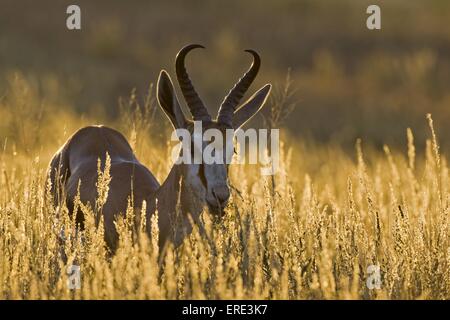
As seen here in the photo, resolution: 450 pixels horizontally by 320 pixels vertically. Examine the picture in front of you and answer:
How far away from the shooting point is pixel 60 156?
1083 cm

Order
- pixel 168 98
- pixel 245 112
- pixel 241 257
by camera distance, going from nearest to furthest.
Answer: pixel 241 257
pixel 168 98
pixel 245 112

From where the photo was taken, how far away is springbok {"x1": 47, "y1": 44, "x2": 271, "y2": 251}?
855 cm

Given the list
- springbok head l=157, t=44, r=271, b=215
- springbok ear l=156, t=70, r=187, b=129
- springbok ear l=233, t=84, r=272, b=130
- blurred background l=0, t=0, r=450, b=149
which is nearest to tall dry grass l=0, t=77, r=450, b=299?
springbok head l=157, t=44, r=271, b=215

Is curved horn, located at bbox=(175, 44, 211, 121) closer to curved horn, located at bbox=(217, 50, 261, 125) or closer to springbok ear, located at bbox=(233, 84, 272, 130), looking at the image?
curved horn, located at bbox=(217, 50, 261, 125)

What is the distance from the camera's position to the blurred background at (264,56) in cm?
2525

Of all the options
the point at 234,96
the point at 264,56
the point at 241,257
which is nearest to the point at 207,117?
the point at 234,96

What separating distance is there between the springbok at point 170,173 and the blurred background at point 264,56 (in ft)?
27.9

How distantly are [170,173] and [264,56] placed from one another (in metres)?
25.5

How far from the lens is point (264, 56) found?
34375 mm

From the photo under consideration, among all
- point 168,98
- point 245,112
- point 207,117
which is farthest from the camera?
point 245,112

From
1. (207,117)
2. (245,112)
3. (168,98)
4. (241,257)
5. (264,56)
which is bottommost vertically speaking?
(241,257)

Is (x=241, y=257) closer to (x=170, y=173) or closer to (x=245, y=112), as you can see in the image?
(x=170, y=173)
